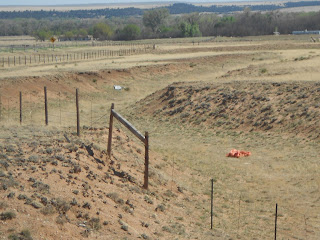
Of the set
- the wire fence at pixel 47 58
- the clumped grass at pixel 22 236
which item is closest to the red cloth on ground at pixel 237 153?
the clumped grass at pixel 22 236

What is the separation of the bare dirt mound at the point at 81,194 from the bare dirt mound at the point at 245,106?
12348 millimetres

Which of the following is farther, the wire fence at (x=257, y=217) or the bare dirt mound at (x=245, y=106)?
the bare dirt mound at (x=245, y=106)

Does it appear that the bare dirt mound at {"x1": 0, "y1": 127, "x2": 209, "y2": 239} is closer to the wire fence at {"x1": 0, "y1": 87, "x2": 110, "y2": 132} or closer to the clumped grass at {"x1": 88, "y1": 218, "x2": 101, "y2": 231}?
the clumped grass at {"x1": 88, "y1": 218, "x2": 101, "y2": 231}

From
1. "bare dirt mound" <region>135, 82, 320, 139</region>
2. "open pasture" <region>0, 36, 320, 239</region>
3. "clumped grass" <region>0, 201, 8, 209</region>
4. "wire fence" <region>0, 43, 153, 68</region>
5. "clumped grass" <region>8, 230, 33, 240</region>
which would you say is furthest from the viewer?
"wire fence" <region>0, 43, 153, 68</region>

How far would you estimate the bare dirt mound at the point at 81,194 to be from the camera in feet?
43.7

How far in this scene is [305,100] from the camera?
3441cm

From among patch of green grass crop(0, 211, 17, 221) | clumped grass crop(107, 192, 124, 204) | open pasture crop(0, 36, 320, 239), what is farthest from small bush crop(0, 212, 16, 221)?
clumped grass crop(107, 192, 124, 204)

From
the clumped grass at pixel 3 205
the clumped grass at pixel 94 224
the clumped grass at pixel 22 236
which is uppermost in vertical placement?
the clumped grass at pixel 3 205

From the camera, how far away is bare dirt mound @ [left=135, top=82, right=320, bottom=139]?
107 ft

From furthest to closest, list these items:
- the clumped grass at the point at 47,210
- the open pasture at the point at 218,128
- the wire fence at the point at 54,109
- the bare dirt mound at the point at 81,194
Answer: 1. the wire fence at the point at 54,109
2. the open pasture at the point at 218,128
3. the clumped grass at the point at 47,210
4. the bare dirt mound at the point at 81,194

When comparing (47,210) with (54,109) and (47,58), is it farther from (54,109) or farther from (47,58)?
(47,58)

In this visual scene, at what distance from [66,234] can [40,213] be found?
0.99 meters

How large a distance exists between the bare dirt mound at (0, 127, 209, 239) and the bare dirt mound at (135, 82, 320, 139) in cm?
1235

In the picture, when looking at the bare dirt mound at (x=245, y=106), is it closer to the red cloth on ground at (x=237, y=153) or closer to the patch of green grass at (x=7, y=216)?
the red cloth on ground at (x=237, y=153)
